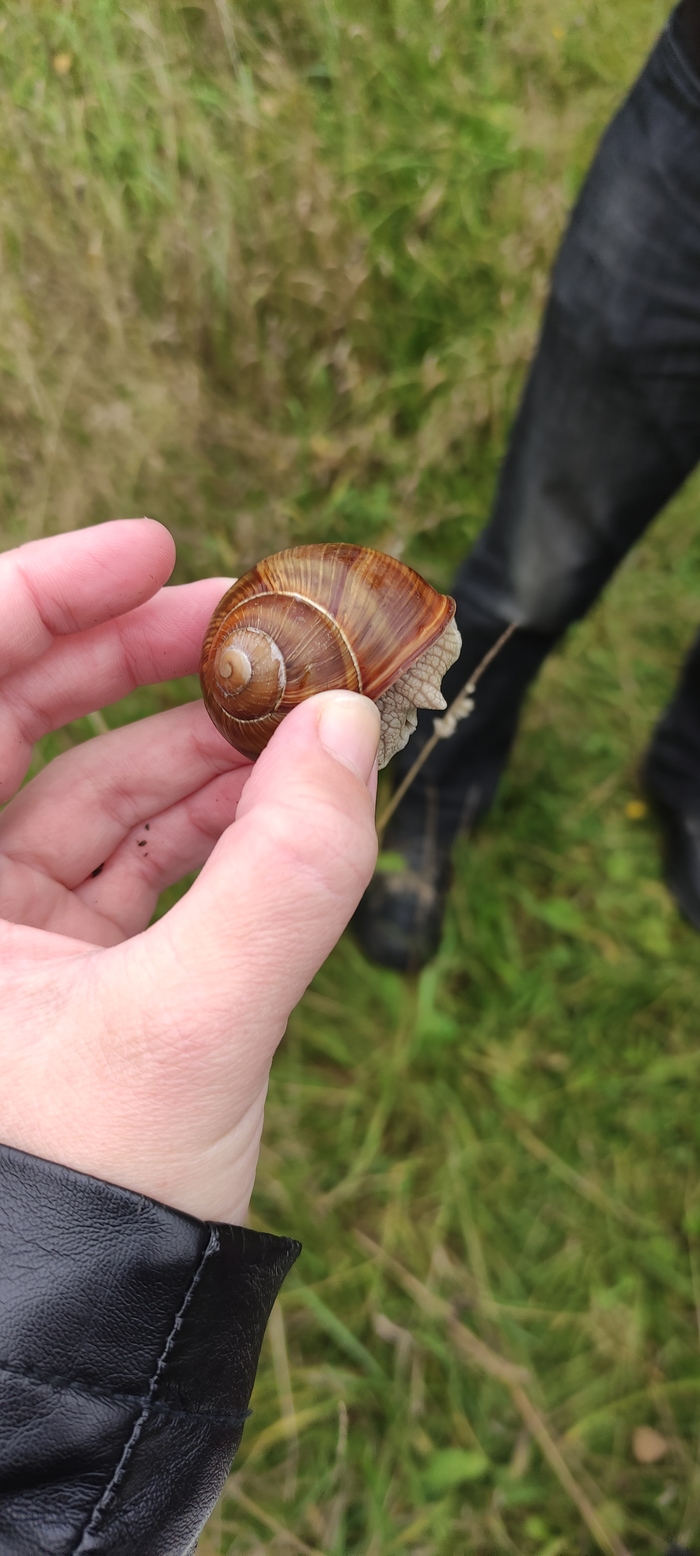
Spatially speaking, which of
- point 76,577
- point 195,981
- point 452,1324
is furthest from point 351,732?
point 452,1324

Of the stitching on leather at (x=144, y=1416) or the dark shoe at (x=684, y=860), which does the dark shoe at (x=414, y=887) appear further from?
the stitching on leather at (x=144, y=1416)

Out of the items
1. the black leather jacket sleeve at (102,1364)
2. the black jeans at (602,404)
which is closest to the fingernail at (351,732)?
the black leather jacket sleeve at (102,1364)

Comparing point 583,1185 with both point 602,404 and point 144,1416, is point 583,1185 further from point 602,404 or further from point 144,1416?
point 602,404

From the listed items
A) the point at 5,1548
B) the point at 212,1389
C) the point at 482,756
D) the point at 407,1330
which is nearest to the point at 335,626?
the point at 212,1389

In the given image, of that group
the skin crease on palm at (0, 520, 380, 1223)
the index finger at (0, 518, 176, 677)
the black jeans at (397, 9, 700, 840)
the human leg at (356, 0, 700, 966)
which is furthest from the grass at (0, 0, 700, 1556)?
the skin crease on palm at (0, 520, 380, 1223)

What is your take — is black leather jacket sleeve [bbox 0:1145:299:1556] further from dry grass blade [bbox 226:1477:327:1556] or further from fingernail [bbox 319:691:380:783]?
dry grass blade [bbox 226:1477:327:1556]

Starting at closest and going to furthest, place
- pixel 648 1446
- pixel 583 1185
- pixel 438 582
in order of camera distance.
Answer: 1. pixel 648 1446
2. pixel 583 1185
3. pixel 438 582
